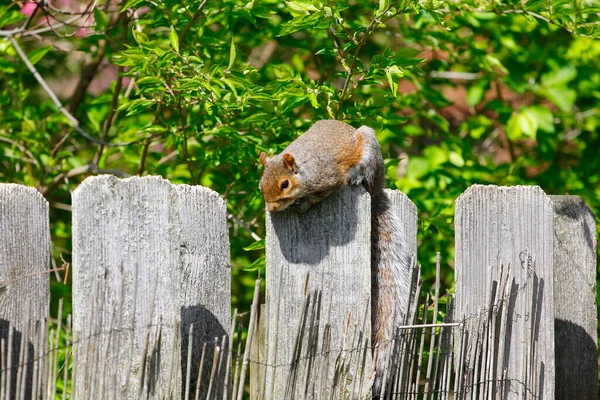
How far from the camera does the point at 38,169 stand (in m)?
3.43

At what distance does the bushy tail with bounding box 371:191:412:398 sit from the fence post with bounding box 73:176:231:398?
0.40m

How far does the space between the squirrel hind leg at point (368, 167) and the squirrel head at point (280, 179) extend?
0.17 metres

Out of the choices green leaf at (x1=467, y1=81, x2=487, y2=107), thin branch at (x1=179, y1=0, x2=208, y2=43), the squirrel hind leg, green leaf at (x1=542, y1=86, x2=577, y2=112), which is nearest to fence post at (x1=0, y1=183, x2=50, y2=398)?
the squirrel hind leg

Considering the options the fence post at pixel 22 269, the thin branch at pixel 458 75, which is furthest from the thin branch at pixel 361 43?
the thin branch at pixel 458 75

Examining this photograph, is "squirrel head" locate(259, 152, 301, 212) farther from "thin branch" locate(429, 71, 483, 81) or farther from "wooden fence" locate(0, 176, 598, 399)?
"thin branch" locate(429, 71, 483, 81)

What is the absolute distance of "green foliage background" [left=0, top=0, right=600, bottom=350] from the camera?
7.80 feet

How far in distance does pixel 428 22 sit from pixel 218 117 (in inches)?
44.5

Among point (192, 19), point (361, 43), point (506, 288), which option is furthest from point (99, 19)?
point (506, 288)

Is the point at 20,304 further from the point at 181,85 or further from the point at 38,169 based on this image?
the point at 38,169

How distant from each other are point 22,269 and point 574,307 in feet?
4.68

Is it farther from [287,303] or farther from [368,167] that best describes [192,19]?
[287,303]

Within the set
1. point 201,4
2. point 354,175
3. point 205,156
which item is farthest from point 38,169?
point 354,175

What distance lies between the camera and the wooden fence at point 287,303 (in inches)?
63.2

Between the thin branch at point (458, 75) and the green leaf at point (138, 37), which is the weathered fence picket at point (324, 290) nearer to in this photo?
the green leaf at point (138, 37)
